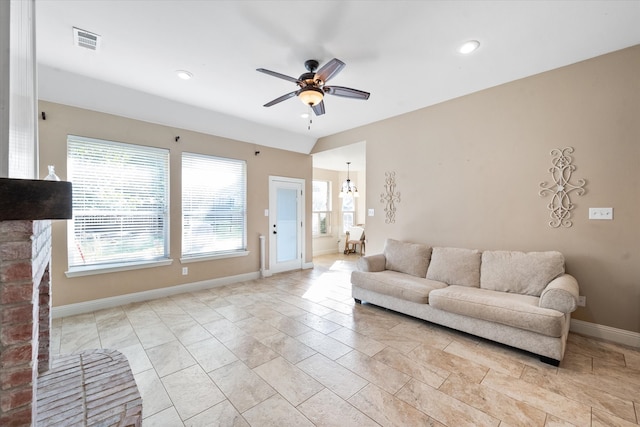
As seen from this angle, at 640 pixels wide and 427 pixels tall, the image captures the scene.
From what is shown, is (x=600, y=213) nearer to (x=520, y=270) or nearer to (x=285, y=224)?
(x=520, y=270)

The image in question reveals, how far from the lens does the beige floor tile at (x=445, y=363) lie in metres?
2.18

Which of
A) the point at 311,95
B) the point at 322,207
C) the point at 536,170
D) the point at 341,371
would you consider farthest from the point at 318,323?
the point at 322,207

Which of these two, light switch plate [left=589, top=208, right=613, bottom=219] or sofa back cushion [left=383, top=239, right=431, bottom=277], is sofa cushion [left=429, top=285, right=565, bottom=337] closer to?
sofa back cushion [left=383, top=239, right=431, bottom=277]

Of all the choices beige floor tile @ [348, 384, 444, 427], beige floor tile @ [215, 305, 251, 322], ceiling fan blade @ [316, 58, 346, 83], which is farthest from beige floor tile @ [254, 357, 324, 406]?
ceiling fan blade @ [316, 58, 346, 83]

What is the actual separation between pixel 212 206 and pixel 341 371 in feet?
11.6

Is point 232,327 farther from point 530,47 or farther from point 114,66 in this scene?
point 530,47

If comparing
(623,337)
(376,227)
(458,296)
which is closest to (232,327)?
(458,296)

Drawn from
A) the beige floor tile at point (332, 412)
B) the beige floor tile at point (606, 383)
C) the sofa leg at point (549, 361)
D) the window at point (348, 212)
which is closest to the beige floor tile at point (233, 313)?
the beige floor tile at point (332, 412)

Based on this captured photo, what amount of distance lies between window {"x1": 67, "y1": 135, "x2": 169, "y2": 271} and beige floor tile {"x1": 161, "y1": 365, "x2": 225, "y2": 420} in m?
2.39

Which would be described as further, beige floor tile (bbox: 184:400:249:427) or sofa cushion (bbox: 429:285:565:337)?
sofa cushion (bbox: 429:285:565:337)

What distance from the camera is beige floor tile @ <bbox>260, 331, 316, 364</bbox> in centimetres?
242

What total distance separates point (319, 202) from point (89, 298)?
19.2 feet

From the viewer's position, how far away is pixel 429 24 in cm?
227

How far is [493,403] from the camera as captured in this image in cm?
184
